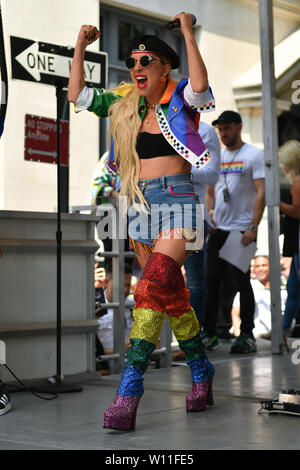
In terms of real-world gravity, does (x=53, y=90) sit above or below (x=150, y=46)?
above

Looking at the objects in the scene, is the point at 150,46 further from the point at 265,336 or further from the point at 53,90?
the point at 53,90

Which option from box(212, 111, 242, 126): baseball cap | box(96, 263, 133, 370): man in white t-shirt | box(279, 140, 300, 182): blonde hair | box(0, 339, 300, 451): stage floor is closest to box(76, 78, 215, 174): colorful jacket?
box(0, 339, 300, 451): stage floor

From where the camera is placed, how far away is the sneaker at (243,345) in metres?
7.89

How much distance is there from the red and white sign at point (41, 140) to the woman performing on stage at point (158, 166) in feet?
5.55

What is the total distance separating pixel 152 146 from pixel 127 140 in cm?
15

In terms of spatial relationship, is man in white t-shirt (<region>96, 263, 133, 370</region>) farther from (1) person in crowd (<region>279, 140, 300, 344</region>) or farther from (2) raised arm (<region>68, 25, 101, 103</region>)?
(2) raised arm (<region>68, 25, 101, 103</region>)

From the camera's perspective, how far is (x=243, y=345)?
7902mm

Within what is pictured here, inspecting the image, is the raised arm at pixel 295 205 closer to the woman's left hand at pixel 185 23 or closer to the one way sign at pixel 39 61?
the one way sign at pixel 39 61

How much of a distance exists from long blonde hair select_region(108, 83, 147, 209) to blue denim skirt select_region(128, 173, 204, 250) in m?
0.05

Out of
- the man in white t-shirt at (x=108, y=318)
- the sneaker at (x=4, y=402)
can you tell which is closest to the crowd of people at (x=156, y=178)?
the sneaker at (x=4, y=402)

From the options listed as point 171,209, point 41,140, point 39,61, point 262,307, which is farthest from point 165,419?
point 262,307

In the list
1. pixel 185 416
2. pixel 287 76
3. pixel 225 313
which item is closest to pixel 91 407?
pixel 185 416

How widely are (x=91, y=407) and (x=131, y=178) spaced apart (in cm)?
138

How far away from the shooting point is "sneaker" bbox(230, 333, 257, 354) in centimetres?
789
